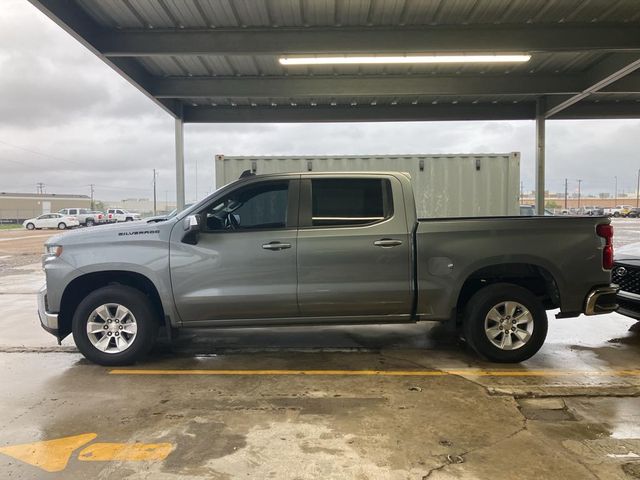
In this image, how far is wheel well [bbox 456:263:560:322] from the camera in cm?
500

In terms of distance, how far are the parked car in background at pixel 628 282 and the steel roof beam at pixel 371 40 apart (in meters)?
3.46

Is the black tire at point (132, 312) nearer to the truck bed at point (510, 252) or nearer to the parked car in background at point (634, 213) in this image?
the truck bed at point (510, 252)

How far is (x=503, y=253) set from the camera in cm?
487

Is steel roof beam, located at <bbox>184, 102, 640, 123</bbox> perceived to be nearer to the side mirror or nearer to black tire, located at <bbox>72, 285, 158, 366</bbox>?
the side mirror

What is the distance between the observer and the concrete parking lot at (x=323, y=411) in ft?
10.2

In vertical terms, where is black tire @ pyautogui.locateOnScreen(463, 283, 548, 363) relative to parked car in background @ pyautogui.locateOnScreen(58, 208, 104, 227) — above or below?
below

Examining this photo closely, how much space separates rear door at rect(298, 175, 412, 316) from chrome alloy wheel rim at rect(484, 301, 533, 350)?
3.02ft

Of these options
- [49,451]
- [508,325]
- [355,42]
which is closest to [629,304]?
[508,325]

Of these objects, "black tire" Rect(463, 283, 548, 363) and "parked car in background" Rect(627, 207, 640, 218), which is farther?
"parked car in background" Rect(627, 207, 640, 218)

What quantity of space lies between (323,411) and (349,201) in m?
2.24

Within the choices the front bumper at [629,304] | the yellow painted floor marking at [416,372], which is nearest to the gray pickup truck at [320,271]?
the yellow painted floor marking at [416,372]

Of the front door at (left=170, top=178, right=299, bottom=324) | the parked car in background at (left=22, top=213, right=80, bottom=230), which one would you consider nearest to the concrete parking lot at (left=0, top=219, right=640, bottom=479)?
the front door at (left=170, top=178, right=299, bottom=324)

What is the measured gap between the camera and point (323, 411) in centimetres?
389

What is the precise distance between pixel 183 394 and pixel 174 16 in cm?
566
